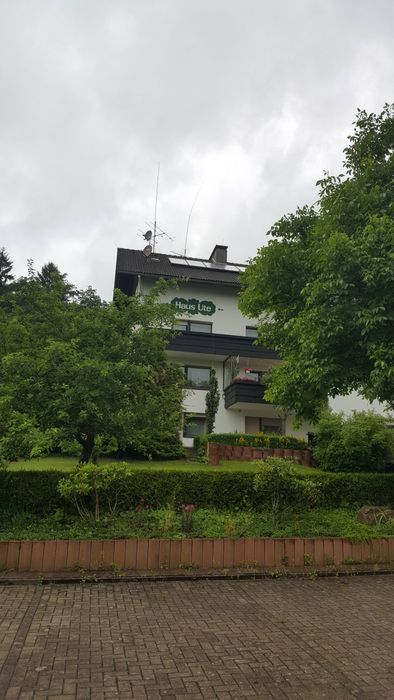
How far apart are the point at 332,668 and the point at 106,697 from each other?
184 cm

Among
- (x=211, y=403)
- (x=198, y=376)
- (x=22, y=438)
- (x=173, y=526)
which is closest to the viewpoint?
(x=22, y=438)

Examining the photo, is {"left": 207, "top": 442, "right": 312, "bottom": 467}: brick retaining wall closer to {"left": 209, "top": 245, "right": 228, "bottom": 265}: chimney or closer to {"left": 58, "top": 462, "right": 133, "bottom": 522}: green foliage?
{"left": 58, "top": 462, "right": 133, "bottom": 522}: green foliage

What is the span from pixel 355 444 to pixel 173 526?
1073 cm

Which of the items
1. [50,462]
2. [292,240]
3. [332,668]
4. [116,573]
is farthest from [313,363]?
[50,462]

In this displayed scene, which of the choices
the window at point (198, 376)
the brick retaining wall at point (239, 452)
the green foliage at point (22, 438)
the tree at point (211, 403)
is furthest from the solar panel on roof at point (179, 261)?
the green foliage at point (22, 438)

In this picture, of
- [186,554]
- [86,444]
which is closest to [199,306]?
[86,444]

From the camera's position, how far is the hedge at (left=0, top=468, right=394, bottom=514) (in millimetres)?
8234

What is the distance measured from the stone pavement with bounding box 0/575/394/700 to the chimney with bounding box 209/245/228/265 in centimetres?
2756

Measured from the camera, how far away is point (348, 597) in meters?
6.15

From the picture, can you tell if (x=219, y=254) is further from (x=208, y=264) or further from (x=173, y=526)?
(x=173, y=526)

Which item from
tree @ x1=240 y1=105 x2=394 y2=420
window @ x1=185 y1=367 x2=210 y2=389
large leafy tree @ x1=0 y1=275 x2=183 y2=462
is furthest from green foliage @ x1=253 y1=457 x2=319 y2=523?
window @ x1=185 y1=367 x2=210 y2=389

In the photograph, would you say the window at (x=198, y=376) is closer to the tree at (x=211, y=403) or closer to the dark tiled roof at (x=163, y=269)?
the tree at (x=211, y=403)

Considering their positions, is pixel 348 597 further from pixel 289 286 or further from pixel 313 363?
pixel 289 286

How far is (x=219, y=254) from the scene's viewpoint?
32938 millimetres
